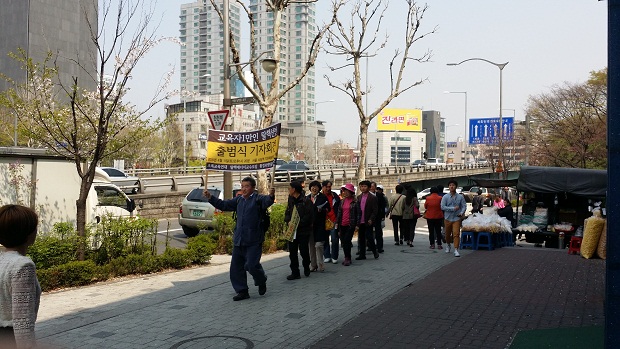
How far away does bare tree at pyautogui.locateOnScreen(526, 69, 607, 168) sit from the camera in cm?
3866

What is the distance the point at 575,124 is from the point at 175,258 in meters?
35.6

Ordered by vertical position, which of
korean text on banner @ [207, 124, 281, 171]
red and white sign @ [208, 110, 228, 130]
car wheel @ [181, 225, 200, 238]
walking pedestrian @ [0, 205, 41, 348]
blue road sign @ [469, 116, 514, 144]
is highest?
blue road sign @ [469, 116, 514, 144]

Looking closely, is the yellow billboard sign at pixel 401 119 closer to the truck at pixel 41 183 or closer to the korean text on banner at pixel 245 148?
the truck at pixel 41 183

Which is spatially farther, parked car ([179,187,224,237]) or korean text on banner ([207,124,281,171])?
parked car ([179,187,224,237])

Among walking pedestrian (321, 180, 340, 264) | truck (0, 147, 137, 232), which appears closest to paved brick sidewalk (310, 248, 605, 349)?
walking pedestrian (321, 180, 340, 264)

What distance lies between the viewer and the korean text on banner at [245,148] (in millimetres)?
10484

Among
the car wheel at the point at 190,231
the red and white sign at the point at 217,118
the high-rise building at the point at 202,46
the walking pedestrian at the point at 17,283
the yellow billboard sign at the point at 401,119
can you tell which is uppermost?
the high-rise building at the point at 202,46

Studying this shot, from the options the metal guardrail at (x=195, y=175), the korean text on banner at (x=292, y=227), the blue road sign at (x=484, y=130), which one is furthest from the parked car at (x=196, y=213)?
the blue road sign at (x=484, y=130)

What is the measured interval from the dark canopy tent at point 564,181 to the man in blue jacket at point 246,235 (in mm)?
10659

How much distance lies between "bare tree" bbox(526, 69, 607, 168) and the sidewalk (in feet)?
97.2

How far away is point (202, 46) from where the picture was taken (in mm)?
175250

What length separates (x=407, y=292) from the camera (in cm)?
941

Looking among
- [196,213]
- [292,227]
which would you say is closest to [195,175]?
[196,213]

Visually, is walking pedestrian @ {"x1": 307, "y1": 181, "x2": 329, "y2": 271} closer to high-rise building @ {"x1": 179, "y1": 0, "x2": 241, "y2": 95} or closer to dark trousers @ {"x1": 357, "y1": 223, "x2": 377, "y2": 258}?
dark trousers @ {"x1": 357, "y1": 223, "x2": 377, "y2": 258}
